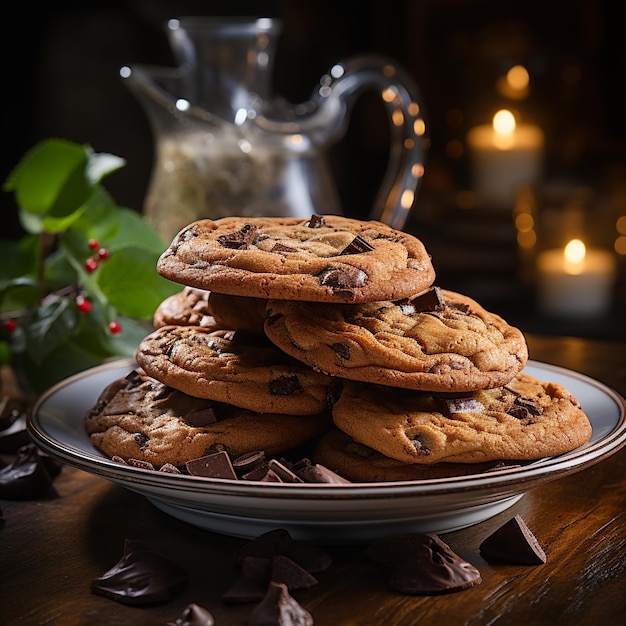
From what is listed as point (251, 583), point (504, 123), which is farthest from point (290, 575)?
point (504, 123)

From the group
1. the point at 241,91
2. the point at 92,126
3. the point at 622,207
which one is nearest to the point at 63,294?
the point at 241,91

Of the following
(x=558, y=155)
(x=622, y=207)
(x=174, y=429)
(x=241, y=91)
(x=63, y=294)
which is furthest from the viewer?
(x=558, y=155)

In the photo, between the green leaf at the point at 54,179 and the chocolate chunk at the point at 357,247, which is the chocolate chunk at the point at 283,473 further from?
the green leaf at the point at 54,179

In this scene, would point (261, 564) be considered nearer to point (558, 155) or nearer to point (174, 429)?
point (174, 429)

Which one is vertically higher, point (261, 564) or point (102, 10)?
point (102, 10)

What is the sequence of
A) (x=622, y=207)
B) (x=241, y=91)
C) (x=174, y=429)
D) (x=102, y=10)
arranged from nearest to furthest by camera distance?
1. (x=174, y=429)
2. (x=241, y=91)
3. (x=102, y=10)
4. (x=622, y=207)

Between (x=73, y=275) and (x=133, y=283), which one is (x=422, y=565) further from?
(x=73, y=275)
